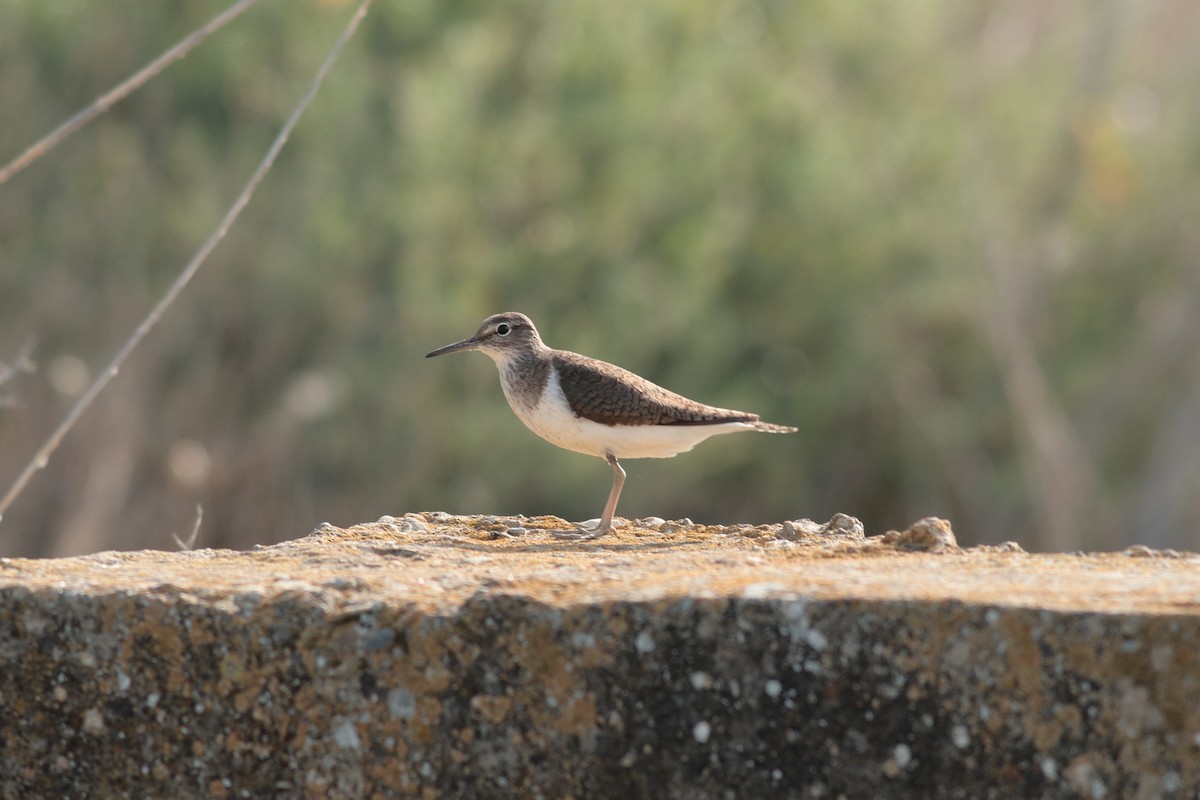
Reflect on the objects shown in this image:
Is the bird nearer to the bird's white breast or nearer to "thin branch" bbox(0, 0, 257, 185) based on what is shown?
the bird's white breast

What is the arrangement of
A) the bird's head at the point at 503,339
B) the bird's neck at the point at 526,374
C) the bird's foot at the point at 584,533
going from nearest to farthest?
the bird's foot at the point at 584,533, the bird's neck at the point at 526,374, the bird's head at the point at 503,339

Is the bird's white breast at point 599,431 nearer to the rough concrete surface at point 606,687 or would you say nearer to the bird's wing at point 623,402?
the bird's wing at point 623,402

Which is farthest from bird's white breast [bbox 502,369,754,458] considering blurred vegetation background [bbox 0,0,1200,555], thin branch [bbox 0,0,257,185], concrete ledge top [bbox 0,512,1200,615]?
blurred vegetation background [bbox 0,0,1200,555]

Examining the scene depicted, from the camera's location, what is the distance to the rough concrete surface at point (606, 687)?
2.60m

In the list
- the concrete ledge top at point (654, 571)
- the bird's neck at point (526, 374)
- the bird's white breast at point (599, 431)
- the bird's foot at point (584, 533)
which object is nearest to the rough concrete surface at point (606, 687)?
the concrete ledge top at point (654, 571)

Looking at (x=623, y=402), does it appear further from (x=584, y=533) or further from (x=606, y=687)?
(x=606, y=687)

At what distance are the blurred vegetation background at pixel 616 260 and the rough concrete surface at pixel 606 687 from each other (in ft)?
23.4

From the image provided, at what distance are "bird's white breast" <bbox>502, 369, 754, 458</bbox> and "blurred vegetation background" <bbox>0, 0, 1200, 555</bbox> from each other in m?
4.83

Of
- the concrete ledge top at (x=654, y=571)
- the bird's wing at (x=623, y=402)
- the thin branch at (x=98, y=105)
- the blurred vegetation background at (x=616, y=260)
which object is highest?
the thin branch at (x=98, y=105)

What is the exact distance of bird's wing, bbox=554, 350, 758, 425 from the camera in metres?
5.61

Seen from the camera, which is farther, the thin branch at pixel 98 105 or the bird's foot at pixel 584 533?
the bird's foot at pixel 584 533

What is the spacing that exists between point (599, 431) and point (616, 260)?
8731 millimetres

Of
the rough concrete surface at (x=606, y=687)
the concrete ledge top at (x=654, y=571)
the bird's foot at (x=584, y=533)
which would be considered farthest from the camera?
the bird's foot at (x=584, y=533)

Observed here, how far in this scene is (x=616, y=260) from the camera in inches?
559
